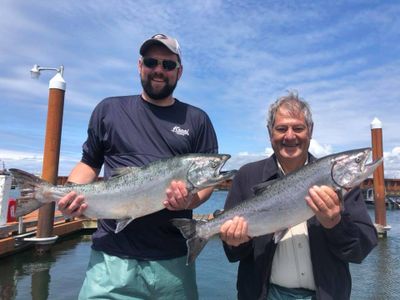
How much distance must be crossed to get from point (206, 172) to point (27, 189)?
199 cm

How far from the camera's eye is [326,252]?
354 cm

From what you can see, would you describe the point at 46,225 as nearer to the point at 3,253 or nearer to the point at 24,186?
the point at 3,253

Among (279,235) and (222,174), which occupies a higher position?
(222,174)

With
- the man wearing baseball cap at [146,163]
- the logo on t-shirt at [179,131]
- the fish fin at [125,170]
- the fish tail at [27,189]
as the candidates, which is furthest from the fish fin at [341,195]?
the fish tail at [27,189]

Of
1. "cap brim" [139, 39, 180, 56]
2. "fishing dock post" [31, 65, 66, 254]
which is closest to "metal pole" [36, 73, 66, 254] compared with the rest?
"fishing dock post" [31, 65, 66, 254]

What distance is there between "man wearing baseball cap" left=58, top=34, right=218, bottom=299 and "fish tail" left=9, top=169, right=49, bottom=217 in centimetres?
34

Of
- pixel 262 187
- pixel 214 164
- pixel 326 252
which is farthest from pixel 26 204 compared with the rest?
pixel 326 252

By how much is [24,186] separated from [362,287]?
11972 mm

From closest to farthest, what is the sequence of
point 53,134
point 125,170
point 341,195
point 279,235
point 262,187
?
point 341,195, point 279,235, point 262,187, point 125,170, point 53,134

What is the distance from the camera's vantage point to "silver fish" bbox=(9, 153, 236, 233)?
4055 millimetres

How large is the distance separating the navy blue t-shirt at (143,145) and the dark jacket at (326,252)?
0.73 meters

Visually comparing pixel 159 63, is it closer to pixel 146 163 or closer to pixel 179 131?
pixel 179 131

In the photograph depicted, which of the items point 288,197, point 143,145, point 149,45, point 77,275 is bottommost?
point 77,275

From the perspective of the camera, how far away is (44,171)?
42.8ft
